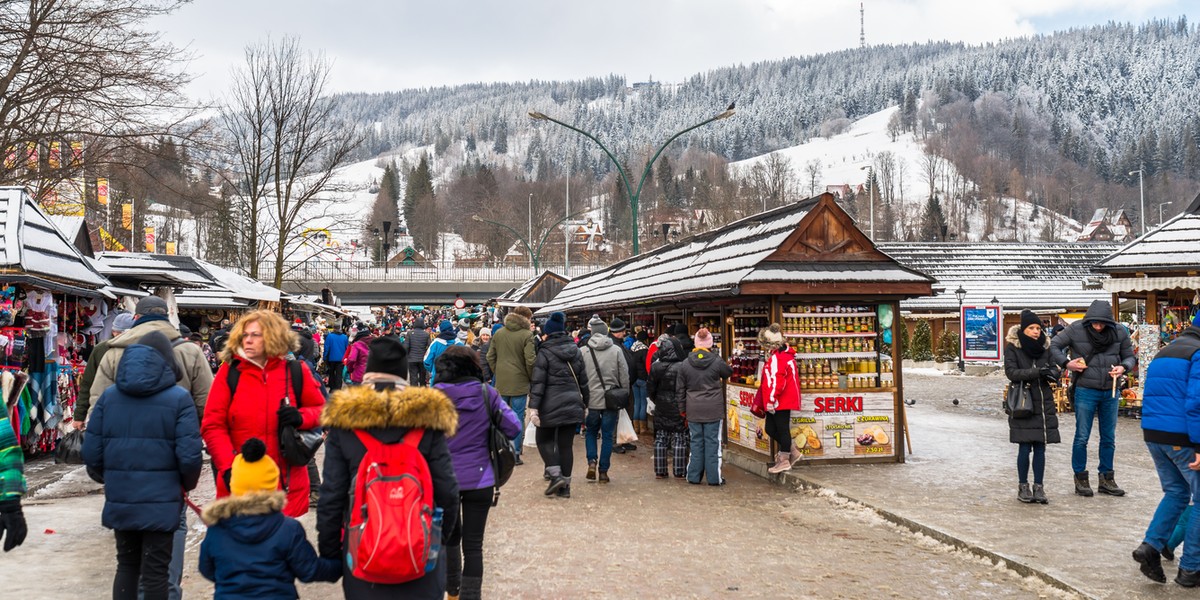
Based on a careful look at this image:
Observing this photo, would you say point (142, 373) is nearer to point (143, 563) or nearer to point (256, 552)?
point (143, 563)

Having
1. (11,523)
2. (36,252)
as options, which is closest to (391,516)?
(11,523)

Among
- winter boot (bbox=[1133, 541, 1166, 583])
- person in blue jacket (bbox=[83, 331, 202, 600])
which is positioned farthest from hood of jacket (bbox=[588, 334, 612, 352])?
person in blue jacket (bbox=[83, 331, 202, 600])

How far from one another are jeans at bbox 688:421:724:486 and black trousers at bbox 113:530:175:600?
6873 millimetres

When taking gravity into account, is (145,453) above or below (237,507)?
above

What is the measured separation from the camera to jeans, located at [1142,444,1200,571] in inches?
249

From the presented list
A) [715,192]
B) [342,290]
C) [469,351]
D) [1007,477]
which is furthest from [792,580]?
[715,192]

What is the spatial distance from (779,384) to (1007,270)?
39.1 m

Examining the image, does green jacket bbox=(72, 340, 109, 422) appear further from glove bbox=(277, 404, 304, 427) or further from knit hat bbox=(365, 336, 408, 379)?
knit hat bbox=(365, 336, 408, 379)

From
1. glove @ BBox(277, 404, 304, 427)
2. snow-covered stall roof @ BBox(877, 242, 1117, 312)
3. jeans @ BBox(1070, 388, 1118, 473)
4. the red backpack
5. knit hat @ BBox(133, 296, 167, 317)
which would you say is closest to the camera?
the red backpack

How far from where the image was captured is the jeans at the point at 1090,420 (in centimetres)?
976

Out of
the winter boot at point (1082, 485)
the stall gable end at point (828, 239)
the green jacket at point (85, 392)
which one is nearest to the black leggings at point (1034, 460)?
the winter boot at point (1082, 485)

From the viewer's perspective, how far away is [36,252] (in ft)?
39.8

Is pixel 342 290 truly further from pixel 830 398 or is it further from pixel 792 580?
pixel 792 580

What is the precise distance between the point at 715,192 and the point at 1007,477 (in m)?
80.9
